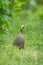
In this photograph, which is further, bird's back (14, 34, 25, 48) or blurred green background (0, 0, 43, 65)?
A: bird's back (14, 34, 25, 48)

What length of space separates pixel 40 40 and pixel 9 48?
2.20 meters

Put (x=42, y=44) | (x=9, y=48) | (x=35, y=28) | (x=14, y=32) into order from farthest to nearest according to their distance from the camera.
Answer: (x=35, y=28), (x=14, y=32), (x=42, y=44), (x=9, y=48)

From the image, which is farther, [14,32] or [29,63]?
[14,32]

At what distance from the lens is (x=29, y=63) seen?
30.1ft

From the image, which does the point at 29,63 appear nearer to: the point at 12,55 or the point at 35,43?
the point at 12,55

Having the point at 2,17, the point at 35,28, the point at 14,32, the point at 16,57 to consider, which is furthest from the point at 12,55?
the point at 35,28

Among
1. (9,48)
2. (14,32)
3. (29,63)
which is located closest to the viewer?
(29,63)

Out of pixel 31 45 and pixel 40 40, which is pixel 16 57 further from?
pixel 40 40

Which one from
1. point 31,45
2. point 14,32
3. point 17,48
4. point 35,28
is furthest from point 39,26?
point 17,48

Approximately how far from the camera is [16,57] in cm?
931

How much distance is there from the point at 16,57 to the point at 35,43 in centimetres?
209

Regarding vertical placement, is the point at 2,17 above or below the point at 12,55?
above

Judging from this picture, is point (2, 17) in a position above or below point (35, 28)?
above

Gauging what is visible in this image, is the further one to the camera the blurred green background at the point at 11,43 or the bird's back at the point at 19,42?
the bird's back at the point at 19,42
